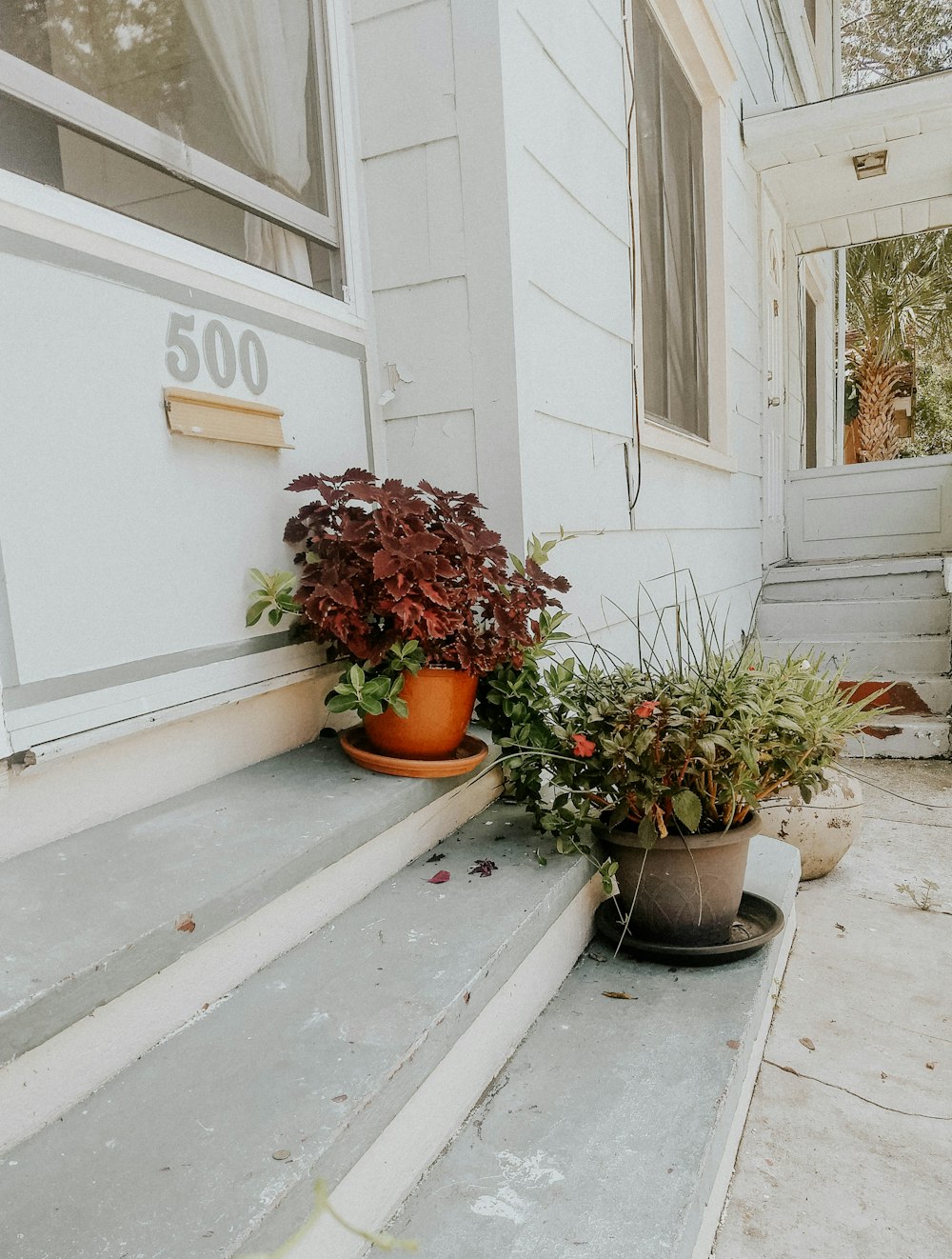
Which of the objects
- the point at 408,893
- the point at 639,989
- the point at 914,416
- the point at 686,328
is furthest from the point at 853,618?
the point at 914,416

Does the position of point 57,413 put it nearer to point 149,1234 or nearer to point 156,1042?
point 156,1042

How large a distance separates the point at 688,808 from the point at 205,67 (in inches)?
65.5

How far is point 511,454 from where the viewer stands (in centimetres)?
188

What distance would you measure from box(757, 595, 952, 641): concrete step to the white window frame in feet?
3.24

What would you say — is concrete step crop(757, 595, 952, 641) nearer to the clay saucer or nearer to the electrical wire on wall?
the electrical wire on wall

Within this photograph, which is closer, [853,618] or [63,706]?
[63,706]

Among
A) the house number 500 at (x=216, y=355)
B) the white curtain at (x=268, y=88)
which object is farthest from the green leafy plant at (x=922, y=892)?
the white curtain at (x=268, y=88)

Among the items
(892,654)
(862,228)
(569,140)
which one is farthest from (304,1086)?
(862,228)

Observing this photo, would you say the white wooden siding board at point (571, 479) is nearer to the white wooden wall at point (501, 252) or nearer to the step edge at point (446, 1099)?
the white wooden wall at point (501, 252)

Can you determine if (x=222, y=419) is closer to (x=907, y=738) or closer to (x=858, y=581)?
(x=907, y=738)

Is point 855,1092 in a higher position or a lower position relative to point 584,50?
lower

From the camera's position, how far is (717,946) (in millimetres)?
1568

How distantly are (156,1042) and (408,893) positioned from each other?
49cm

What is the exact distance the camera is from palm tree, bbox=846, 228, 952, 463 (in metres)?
9.66
